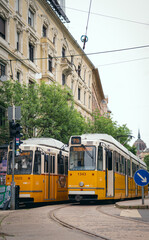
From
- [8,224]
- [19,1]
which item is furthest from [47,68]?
[8,224]

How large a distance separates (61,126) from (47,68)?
11.6 metres

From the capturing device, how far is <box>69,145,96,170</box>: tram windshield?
59.6ft

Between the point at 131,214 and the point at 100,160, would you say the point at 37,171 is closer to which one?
the point at 100,160

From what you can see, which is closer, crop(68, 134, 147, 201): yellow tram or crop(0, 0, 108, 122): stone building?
crop(68, 134, 147, 201): yellow tram

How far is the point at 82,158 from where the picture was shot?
60.3 feet

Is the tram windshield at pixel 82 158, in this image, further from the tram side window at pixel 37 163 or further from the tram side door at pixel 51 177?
the tram side door at pixel 51 177

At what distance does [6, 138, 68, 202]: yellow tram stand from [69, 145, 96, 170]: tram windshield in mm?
1393

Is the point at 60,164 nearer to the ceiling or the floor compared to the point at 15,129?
nearer to the floor

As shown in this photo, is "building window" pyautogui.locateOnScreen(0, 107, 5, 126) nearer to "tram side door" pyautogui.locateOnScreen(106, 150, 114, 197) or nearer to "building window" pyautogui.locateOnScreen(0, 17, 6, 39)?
"building window" pyautogui.locateOnScreen(0, 17, 6, 39)

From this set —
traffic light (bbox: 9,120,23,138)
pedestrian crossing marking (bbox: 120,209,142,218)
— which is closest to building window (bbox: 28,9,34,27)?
traffic light (bbox: 9,120,23,138)

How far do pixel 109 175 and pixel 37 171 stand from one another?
327cm

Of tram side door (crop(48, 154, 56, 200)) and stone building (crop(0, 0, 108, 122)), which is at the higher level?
stone building (crop(0, 0, 108, 122))

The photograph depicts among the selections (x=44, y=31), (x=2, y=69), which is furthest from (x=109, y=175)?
(x=44, y=31)

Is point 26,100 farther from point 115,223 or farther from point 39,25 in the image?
point 115,223
